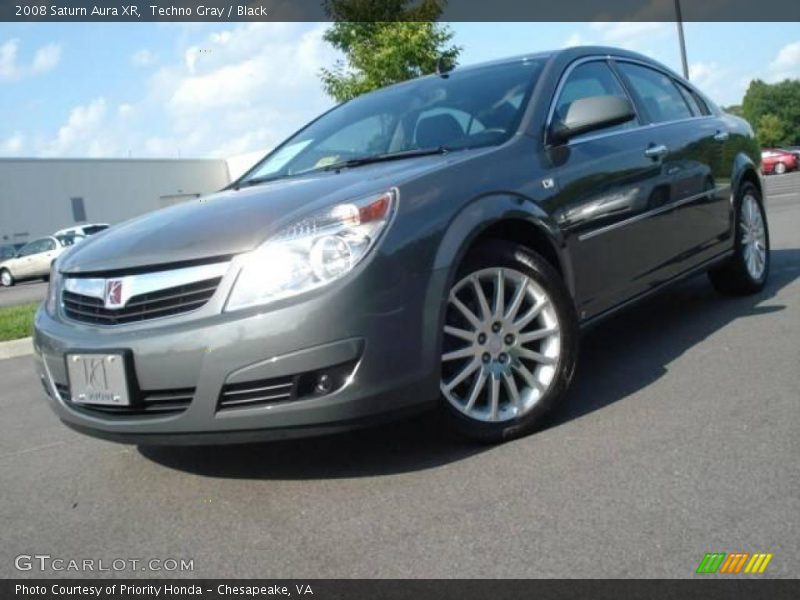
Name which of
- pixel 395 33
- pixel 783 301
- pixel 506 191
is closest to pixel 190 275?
pixel 506 191

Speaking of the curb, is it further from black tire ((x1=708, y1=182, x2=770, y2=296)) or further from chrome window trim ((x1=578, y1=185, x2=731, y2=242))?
black tire ((x1=708, y1=182, x2=770, y2=296))

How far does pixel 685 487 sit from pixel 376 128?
2.33 metres

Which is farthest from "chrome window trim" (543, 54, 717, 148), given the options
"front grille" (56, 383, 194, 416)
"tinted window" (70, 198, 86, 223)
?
"tinted window" (70, 198, 86, 223)

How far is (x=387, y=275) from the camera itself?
8.86 ft

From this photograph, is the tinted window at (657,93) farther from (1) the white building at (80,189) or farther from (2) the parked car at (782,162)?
(2) the parked car at (782,162)

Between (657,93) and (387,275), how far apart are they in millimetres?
2861

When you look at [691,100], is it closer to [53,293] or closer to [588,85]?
[588,85]

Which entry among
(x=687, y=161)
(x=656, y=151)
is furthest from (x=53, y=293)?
(x=687, y=161)

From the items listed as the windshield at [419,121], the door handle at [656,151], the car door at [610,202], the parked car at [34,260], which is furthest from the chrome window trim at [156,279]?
the parked car at [34,260]

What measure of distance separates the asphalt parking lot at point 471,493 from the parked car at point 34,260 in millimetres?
21561

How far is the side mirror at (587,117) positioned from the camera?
3543 millimetres
